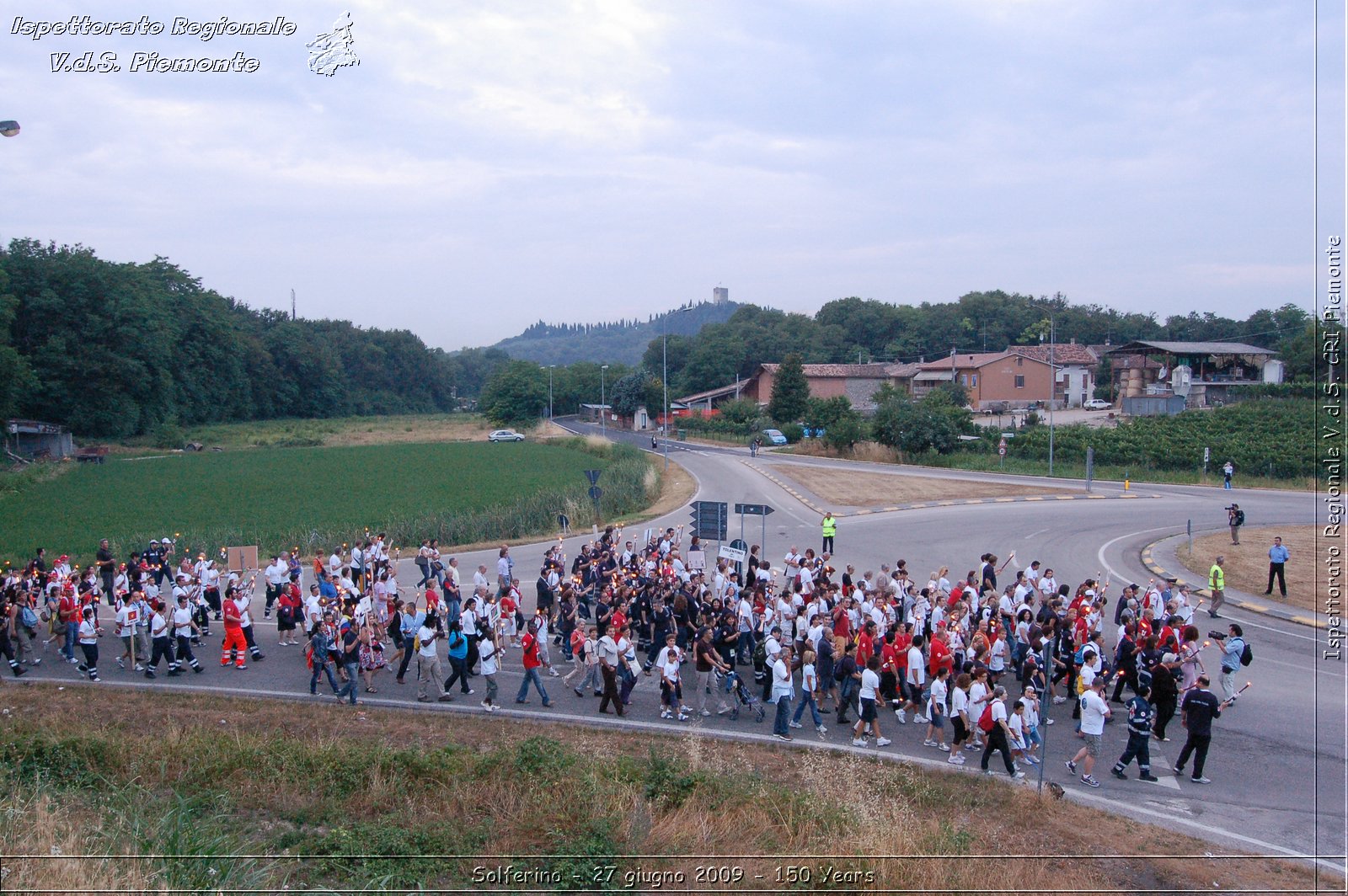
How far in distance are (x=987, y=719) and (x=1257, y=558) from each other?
19.1 meters

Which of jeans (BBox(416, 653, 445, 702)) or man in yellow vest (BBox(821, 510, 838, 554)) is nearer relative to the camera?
jeans (BBox(416, 653, 445, 702))

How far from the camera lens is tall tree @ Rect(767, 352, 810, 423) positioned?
73.1 metres

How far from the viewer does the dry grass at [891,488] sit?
37875 millimetres

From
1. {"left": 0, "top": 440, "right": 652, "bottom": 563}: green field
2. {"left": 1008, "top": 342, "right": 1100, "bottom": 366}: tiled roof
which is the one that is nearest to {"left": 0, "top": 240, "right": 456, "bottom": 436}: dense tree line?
{"left": 0, "top": 440, "right": 652, "bottom": 563}: green field

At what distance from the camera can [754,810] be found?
9.10 metres

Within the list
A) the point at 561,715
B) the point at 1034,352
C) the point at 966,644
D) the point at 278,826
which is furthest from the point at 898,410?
the point at 278,826

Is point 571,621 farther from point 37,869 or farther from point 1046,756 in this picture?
point 37,869

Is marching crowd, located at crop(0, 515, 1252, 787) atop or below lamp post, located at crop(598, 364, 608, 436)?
below

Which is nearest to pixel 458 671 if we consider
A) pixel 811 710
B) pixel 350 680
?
pixel 350 680

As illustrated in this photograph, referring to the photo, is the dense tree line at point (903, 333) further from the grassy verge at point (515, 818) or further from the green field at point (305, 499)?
the grassy verge at point (515, 818)

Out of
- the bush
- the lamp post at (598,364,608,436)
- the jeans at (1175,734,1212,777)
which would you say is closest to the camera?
the jeans at (1175,734,1212,777)

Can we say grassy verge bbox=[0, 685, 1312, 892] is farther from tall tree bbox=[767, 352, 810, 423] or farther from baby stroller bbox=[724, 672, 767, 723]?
tall tree bbox=[767, 352, 810, 423]

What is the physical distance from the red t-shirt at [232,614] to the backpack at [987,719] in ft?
40.1

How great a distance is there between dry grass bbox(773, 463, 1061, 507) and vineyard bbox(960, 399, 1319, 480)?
9049 millimetres
